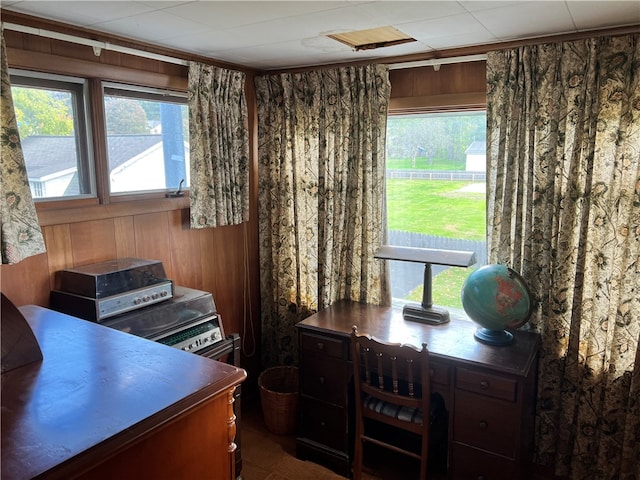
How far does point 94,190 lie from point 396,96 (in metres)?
1.73

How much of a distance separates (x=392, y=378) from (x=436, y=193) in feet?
3.85

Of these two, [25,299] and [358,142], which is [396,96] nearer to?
[358,142]

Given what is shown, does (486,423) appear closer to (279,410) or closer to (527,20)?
(279,410)

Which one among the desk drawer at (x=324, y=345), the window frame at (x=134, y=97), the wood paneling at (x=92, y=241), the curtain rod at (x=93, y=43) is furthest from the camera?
the desk drawer at (x=324, y=345)

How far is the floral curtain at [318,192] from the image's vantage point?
2930mm

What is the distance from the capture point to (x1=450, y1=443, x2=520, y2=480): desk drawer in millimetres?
2238

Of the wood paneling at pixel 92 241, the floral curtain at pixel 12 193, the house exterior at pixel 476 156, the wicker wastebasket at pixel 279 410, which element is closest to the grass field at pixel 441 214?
the house exterior at pixel 476 156

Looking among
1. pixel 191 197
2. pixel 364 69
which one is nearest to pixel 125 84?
pixel 191 197

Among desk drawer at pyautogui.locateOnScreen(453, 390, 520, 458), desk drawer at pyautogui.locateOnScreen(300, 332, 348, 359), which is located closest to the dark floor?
desk drawer at pyautogui.locateOnScreen(453, 390, 520, 458)

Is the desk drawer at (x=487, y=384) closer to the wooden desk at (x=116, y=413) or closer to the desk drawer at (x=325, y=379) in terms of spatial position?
the desk drawer at (x=325, y=379)

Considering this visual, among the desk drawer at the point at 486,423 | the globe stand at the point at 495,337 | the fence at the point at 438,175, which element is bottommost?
the desk drawer at the point at 486,423

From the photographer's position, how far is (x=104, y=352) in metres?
1.49

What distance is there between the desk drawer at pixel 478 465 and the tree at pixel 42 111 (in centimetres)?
240

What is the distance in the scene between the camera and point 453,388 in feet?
7.58
